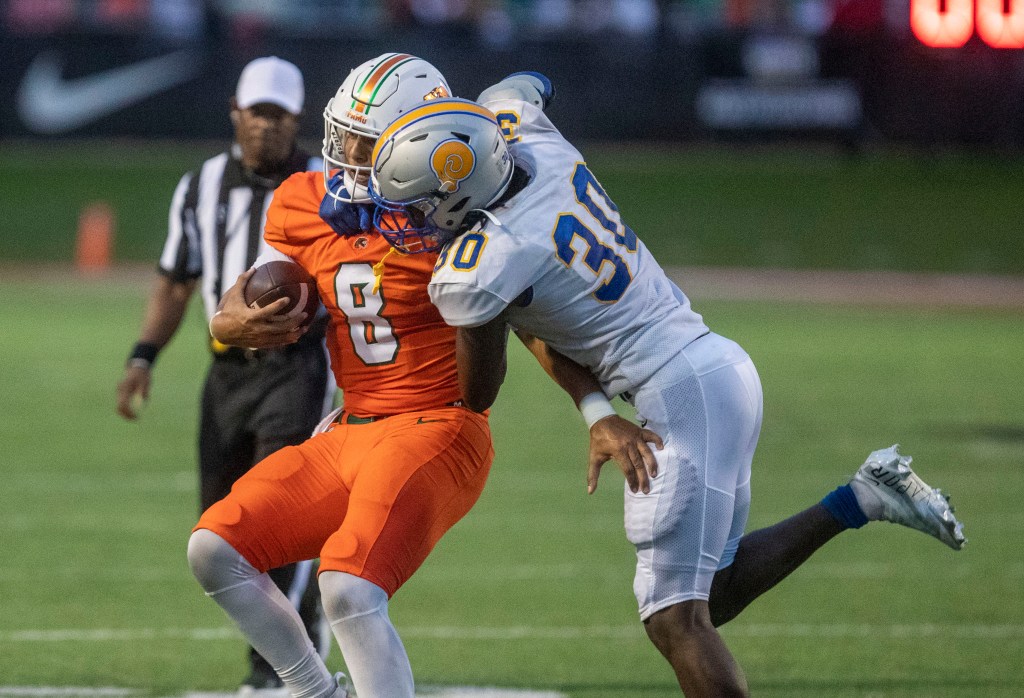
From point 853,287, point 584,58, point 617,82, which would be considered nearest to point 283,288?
point 853,287

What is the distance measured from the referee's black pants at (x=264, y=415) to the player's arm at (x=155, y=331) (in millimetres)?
317

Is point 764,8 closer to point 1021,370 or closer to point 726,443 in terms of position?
point 1021,370

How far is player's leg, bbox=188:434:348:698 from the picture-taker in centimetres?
377

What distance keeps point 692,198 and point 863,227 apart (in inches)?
87.5

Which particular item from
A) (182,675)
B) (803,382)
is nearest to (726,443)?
(182,675)

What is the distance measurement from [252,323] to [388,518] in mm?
631

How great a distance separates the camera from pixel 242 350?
506 centimetres

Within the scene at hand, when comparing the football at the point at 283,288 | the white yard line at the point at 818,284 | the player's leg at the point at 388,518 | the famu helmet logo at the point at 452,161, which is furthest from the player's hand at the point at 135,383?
the white yard line at the point at 818,284

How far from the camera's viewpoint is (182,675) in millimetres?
5070

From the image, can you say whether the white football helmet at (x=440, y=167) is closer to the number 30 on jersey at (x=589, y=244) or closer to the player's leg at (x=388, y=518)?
the number 30 on jersey at (x=589, y=244)

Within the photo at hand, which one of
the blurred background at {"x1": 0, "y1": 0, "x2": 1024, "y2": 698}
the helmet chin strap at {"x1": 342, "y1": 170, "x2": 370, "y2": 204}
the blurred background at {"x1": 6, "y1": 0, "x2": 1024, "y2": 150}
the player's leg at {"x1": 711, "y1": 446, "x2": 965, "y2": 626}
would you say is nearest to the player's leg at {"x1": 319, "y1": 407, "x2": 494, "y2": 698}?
the helmet chin strap at {"x1": 342, "y1": 170, "x2": 370, "y2": 204}

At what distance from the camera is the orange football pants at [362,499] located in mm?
3726

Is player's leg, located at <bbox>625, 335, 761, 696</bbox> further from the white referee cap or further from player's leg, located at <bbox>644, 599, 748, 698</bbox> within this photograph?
the white referee cap

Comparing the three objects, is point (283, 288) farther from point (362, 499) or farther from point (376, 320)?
point (362, 499)
